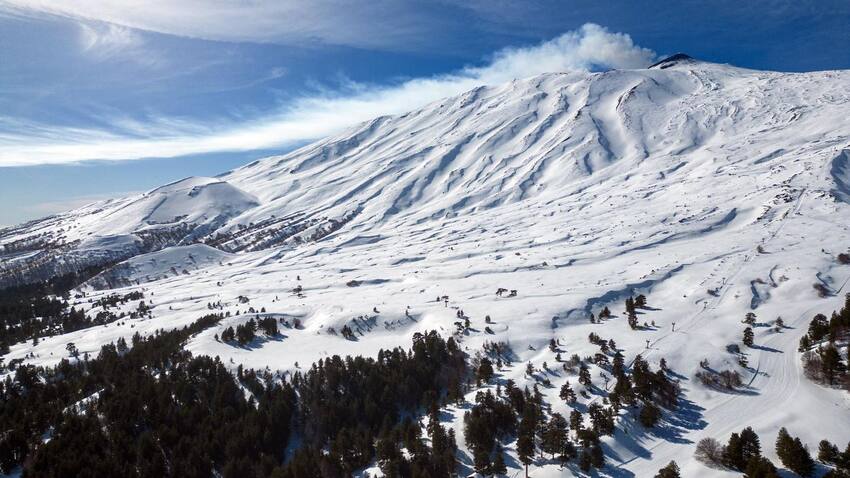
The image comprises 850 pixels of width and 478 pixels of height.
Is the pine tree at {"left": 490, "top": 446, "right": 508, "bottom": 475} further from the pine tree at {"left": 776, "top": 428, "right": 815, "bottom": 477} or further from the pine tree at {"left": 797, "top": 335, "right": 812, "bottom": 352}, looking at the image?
the pine tree at {"left": 797, "top": 335, "right": 812, "bottom": 352}

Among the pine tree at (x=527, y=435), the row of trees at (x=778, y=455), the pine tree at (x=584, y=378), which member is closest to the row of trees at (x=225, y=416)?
the pine tree at (x=527, y=435)

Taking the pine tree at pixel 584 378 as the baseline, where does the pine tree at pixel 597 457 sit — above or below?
below

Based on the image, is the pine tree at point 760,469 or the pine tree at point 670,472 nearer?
the pine tree at point 760,469

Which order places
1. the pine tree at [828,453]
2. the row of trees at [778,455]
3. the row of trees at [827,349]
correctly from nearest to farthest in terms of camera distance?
1. the row of trees at [778,455]
2. the pine tree at [828,453]
3. the row of trees at [827,349]

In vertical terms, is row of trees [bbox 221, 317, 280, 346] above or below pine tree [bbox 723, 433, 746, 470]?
above

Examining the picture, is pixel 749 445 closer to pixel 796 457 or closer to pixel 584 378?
pixel 796 457

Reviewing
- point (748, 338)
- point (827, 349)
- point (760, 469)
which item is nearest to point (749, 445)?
point (760, 469)

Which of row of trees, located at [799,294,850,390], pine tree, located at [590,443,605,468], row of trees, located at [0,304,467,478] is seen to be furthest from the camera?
row of trees, located at [0,304,467,478]

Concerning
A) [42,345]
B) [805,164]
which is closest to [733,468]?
[42,345]

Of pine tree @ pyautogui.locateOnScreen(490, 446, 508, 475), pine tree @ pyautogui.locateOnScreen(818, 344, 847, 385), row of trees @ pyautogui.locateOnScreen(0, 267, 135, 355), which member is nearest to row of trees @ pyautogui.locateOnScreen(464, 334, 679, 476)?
pine tree @ pyautogui.locateOnScreen(490, 446, 508, 475)

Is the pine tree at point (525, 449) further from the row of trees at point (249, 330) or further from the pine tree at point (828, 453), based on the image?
the row of trees at point (249, 330)

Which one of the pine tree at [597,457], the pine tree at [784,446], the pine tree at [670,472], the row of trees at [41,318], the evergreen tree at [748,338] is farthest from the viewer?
the row of trees at [41,318]
